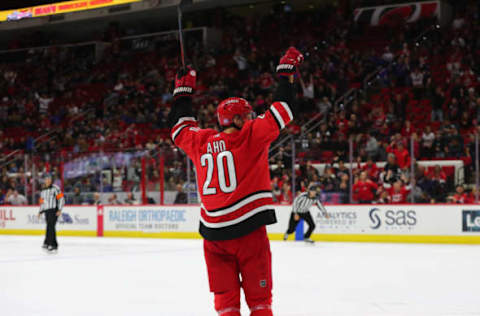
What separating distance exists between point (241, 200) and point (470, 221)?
11107 mm

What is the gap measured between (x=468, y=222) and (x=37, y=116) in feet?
57.2

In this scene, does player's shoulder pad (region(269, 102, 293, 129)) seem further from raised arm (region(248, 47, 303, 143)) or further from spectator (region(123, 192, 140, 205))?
spectator (region(123, 192, 140, 205))

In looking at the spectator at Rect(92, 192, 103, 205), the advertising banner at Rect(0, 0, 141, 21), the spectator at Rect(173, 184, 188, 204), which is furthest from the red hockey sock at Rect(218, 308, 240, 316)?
the advertising banner at Rect(0, 0, 141, 21)

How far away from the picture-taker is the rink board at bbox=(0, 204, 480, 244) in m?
13.9

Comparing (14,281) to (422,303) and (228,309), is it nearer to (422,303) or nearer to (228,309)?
(422,303)

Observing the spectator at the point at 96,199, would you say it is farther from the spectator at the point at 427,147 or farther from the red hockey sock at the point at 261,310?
the red hockey sock at the point at 261,310

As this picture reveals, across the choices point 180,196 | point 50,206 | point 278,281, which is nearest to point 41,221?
point 180,196

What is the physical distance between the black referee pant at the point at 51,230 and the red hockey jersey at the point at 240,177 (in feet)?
30.9

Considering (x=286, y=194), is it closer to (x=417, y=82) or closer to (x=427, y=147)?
(x=427, y=147)

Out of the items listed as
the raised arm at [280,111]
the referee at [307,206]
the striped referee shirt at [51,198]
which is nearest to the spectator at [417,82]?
the referee at [307,206]

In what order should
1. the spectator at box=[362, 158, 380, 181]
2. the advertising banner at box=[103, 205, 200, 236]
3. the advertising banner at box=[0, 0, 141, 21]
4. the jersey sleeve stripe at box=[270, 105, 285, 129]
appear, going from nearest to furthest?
the jersey sleeve stripe at box=[270, 105, 285, 129] < the spectator at box=[362, 158, 380, 181] < the advertising banner at box=[103, 205, 200, 236] < the advertising banner at box=[0, 0, 141, 21]

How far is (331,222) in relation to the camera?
14.9m

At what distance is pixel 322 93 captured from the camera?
65.8 ft

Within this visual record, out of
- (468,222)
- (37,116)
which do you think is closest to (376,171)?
(468,222)
